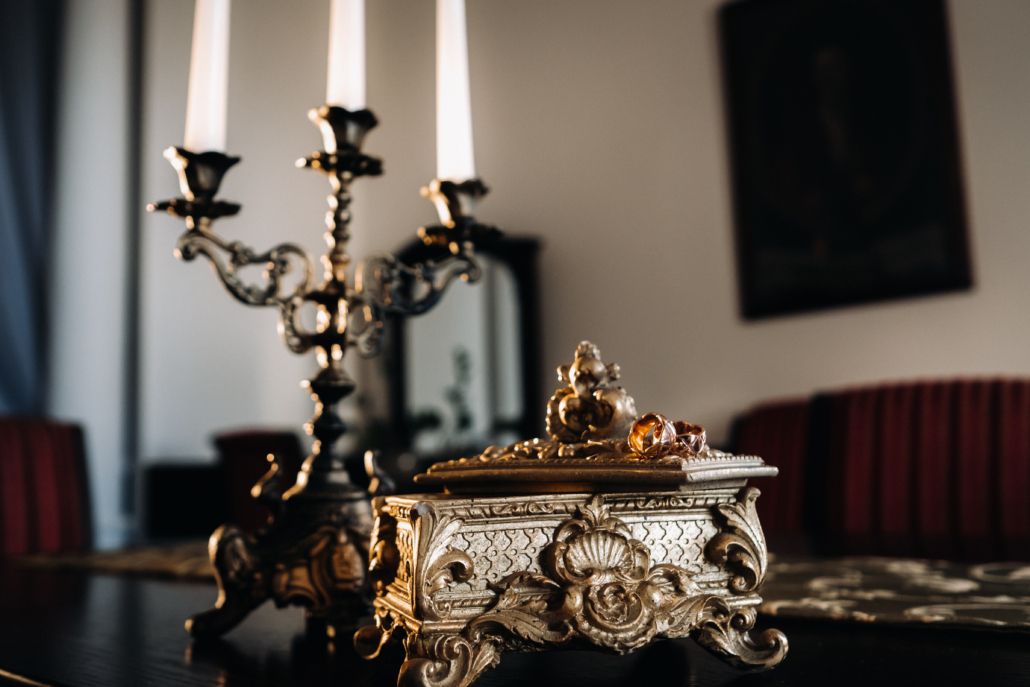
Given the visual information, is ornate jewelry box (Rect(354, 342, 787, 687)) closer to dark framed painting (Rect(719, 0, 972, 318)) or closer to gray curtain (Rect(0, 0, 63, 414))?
dark framed painting (Rect(719, 0, 972, 318))

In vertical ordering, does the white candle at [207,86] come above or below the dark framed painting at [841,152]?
below

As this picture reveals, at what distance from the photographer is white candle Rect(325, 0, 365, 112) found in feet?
2.63

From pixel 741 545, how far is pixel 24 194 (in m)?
3.61

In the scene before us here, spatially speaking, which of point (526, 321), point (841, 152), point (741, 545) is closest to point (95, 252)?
point (526, 321)

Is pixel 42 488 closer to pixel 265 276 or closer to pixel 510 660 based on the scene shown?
pixel 265 276

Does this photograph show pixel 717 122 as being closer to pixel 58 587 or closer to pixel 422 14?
pixel 422 14

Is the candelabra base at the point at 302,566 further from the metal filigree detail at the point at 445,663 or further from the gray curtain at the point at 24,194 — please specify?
the gray curtain at the point at 24,194

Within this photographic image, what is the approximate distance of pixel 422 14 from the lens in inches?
175

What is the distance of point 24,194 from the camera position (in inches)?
132

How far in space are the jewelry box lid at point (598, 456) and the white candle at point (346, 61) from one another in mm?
375

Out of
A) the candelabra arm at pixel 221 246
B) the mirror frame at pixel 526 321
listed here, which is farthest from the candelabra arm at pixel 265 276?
the mirror frame at pixel 526 321

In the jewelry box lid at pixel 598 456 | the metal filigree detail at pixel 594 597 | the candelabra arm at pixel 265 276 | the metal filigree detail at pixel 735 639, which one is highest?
the candelabra arm at pixel 265 276

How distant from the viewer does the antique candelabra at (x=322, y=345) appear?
0.70 m

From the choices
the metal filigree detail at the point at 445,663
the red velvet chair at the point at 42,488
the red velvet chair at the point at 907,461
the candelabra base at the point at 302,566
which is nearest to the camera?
the metal filigree detail at the point at 445,663
